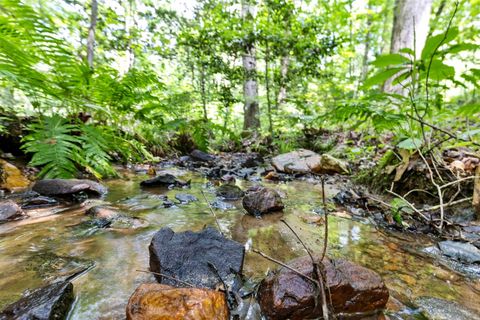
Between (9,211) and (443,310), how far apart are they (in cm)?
268

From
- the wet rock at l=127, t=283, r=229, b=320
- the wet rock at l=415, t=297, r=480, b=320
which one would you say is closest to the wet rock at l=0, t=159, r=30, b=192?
the wet rock at l=127, t=283, r=229, b=320

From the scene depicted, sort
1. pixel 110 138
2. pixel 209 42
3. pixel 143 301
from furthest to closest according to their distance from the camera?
pixel 209 42 → pixel 110 138 → pixel 143 301

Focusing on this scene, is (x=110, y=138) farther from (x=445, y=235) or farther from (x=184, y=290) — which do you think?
(x=445, y=235)

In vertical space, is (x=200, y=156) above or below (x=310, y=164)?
above

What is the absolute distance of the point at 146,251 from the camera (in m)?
1.60

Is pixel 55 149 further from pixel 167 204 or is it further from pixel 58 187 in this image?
pixel 167 204

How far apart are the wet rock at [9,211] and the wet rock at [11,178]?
0.81 m

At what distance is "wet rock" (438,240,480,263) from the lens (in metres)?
1.64

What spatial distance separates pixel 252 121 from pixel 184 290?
863 cm

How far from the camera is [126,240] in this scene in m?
1.73

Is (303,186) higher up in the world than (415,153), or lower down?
lower down

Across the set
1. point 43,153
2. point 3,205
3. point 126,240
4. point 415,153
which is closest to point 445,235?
point 415,153

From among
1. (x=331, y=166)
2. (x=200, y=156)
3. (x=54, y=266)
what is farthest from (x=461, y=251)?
(x=200, y=156)

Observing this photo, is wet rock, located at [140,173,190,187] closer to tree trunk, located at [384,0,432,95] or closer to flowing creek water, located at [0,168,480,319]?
flowing creek water, located at [0,168,480,319]
